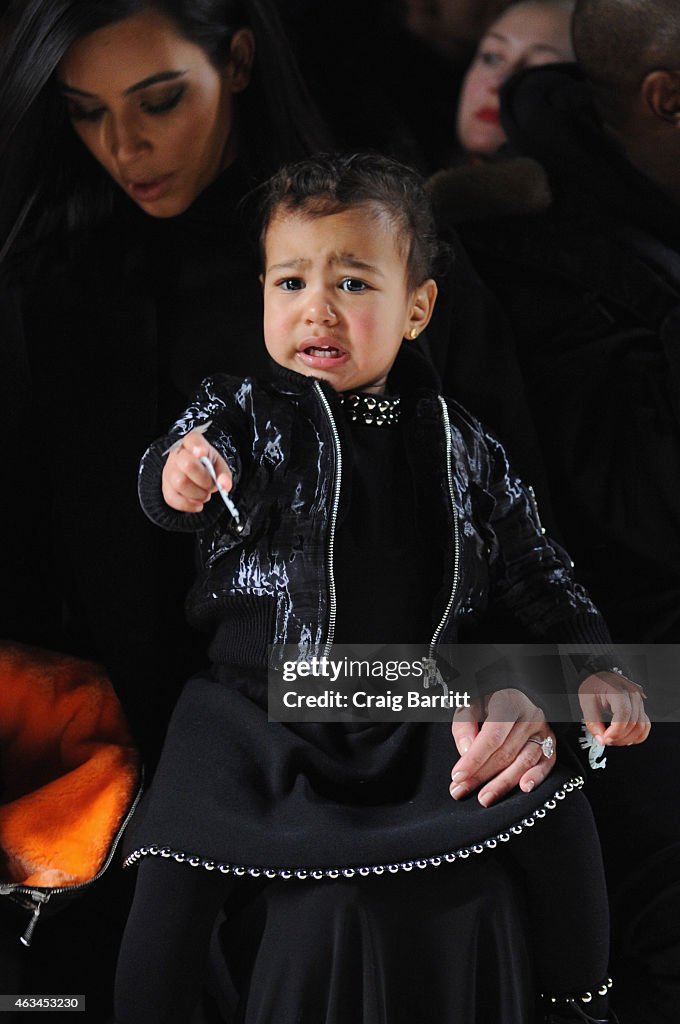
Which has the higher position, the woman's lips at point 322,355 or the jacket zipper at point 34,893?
the woman's lips at point 322,355

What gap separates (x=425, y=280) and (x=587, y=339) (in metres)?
0.30

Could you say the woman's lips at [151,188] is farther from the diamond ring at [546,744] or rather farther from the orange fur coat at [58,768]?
the diamond ring at [546,744]

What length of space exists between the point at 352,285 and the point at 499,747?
16.8 inches

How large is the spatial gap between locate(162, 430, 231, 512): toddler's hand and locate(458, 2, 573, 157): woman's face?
0.68 meters

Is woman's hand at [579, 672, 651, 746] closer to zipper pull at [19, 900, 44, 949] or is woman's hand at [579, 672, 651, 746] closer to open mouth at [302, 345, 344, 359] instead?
open mouth at [302, 345, 344, 359]

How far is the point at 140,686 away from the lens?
1.21 meters

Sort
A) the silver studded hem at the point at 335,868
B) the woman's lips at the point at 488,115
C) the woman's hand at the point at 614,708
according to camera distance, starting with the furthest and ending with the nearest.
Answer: the woman's lips at the point at 488,115 → the woman's hand at the point at 614,708 → the silver studded hem at the point at 335,868

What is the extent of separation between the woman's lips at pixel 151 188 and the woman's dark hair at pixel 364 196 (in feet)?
0.42

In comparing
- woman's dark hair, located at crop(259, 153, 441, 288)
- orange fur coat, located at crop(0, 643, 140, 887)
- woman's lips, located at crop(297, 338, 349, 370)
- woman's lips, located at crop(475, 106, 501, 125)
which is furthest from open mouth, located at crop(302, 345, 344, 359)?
woman's lips, located at crop(475, 106, 501, 125)

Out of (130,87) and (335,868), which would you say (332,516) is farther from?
(130,87)

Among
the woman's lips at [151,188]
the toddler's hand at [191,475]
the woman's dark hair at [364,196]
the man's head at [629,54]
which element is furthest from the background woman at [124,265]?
the man's head at [629,54]

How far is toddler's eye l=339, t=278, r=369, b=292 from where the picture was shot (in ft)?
3.55

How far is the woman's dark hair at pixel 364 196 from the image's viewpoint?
1.09m

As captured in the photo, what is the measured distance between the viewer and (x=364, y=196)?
109 centimetres
